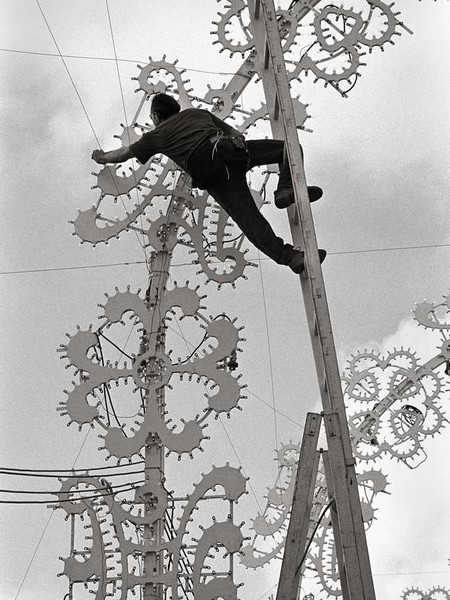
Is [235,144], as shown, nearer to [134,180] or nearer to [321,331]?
[134,180]

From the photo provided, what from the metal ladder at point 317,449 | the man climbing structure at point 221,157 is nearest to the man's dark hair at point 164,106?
the man climbing structure at point 221,157

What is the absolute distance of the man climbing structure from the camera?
584 cm

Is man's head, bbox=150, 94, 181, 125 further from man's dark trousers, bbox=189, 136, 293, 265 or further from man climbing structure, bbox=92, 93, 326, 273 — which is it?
man's dark trousers, bbox=189, 136, 293, 265

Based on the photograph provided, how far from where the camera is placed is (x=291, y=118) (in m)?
5.56

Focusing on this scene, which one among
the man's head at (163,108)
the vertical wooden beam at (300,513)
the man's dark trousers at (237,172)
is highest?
the man's head at (163,108)

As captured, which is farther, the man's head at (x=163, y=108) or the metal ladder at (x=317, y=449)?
the man's head at (x=163, y=108)

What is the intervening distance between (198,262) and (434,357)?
3367 mm

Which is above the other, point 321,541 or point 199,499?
point 321,541

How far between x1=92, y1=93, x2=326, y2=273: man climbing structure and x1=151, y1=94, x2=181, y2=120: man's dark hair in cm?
12

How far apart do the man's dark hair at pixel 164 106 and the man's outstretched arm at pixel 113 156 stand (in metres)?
0.26

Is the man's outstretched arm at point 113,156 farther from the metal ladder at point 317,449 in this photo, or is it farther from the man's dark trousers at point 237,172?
the metal ladder at point 317,449

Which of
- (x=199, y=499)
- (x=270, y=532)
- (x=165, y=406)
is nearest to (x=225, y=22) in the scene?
(x=165, y=406)

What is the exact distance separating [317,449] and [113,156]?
217cm

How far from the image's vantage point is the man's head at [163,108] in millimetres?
6160
